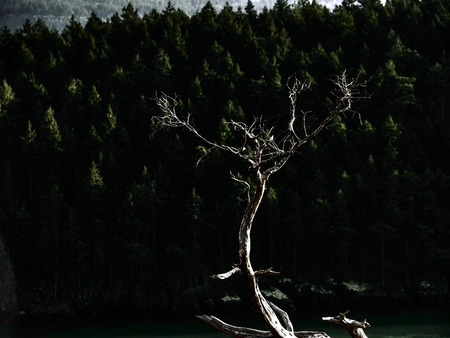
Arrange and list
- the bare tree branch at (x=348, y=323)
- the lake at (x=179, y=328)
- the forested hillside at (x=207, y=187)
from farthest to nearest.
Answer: the forested hillside at (x=207, y=187), the lake at (x=179, y=328), the bare tree branch at (x=348, y=323)

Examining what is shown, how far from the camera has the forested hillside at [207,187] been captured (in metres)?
55.0

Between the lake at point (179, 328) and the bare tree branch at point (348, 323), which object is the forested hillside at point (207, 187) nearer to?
the lake at point (179, 328)

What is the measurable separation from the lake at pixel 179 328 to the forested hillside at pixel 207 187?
19.6 ft

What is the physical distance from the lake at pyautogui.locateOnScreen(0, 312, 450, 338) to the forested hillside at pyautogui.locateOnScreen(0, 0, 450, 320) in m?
5.97

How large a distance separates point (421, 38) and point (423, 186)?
3362 centimetres

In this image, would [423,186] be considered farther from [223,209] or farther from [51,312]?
[51,312]

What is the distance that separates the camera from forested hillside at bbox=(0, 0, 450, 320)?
55000 millimetres

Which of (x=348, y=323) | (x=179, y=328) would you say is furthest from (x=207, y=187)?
(x=348, y=323)

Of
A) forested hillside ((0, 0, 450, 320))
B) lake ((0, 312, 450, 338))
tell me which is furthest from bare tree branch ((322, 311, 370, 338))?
forested hillside ((0, 0, 450, 320))

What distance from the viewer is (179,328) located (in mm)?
43312

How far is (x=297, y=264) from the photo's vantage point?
55.9 metres

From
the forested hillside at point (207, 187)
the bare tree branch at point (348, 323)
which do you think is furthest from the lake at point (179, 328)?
the bare tree branch at point (348, 323)

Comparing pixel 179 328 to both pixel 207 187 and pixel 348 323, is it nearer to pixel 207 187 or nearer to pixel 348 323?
pixel 207 187

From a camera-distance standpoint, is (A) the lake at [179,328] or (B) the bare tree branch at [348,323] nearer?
(B) the bare tree branch at [348,323]
